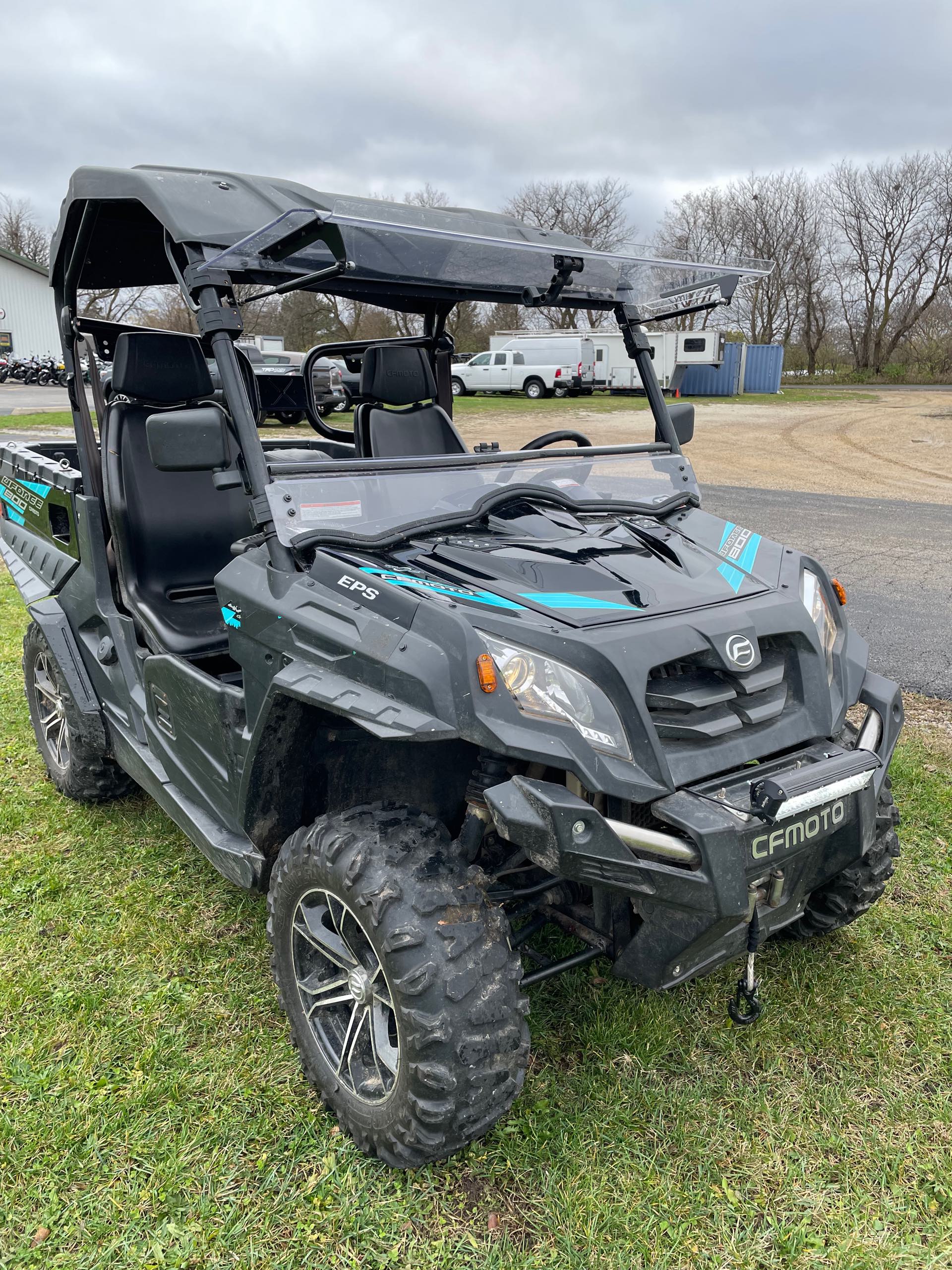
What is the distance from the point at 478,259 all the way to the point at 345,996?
216 cm

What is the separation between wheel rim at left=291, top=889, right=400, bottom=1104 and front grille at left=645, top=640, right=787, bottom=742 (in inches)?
34.1

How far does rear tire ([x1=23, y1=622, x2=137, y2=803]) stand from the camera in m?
3.76

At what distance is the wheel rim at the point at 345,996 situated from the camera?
91.6 inches

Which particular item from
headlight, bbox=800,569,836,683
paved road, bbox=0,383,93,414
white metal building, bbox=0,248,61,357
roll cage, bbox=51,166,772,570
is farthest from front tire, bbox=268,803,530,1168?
white metal building, bbox=0,248,61,357

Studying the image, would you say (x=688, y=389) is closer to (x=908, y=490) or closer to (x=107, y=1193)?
(x=908, y=490)

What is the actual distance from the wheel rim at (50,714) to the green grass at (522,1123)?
89 cm

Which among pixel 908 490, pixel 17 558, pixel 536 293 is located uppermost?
pixel 536 293

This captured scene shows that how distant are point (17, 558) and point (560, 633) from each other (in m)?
3.35

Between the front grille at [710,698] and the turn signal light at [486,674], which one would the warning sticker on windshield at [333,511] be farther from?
the front grille at [710,698]

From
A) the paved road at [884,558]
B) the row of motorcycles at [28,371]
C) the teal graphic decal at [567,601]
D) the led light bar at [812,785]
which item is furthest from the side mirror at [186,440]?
the row of motorcycles at [28,371]

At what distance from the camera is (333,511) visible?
8.70ft

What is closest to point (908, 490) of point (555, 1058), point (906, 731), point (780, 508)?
point (780, 508)

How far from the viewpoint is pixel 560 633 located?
6.97 feet

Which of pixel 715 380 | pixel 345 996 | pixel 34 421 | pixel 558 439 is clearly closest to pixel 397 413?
pixel 558 439
